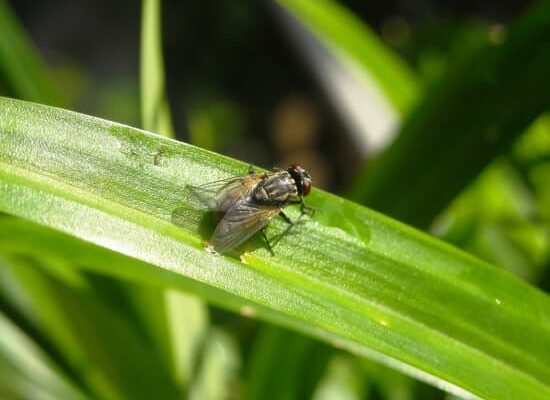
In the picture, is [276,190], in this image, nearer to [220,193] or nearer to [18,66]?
[220,193]

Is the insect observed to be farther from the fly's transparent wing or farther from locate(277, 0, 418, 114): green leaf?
locate(277, 0, 418, 114): green leaf

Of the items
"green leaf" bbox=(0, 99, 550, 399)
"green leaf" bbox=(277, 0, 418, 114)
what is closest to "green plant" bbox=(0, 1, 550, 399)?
"green leaf" bbox=(0, 99, 550, 399)

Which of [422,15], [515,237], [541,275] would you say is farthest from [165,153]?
[422,15]

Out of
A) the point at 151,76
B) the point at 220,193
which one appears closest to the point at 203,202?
the point at 220,193

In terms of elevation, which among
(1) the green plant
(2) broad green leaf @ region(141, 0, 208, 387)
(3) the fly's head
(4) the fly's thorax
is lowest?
(2) broad green leaf @ region(141, 0, 208, 387)

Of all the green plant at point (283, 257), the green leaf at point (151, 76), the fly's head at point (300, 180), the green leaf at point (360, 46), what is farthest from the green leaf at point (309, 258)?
the green leaf at point (360, 46)

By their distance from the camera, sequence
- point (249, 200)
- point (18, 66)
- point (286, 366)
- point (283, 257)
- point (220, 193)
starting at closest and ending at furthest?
point (283, 257) < point (220, 193) < point (249, 200) < point (286, 366) < point (18, 66)

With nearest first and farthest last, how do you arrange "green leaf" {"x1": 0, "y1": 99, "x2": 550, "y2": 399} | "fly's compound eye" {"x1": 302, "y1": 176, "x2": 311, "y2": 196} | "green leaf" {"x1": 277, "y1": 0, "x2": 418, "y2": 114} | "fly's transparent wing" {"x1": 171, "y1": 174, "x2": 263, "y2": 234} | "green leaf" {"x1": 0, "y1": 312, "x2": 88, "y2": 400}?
"green leaf" {"x1": 0, "y1": 99, "x2": 550, "y2": 399}, "fly's transparent wing" {"x1": 171, "y1": 174, "x2": 263, "y2": 234}, "fly's compound eye" {"x1": 302, "y1": 176, "x2": 311, "y2": 196}, "green leaf" {"x1": 0, "y1": 312, "x2": 88, "y2": 400}, "green leaf" {"x1": 277, "y1": 0, "x2": 418, "y2": 114}
